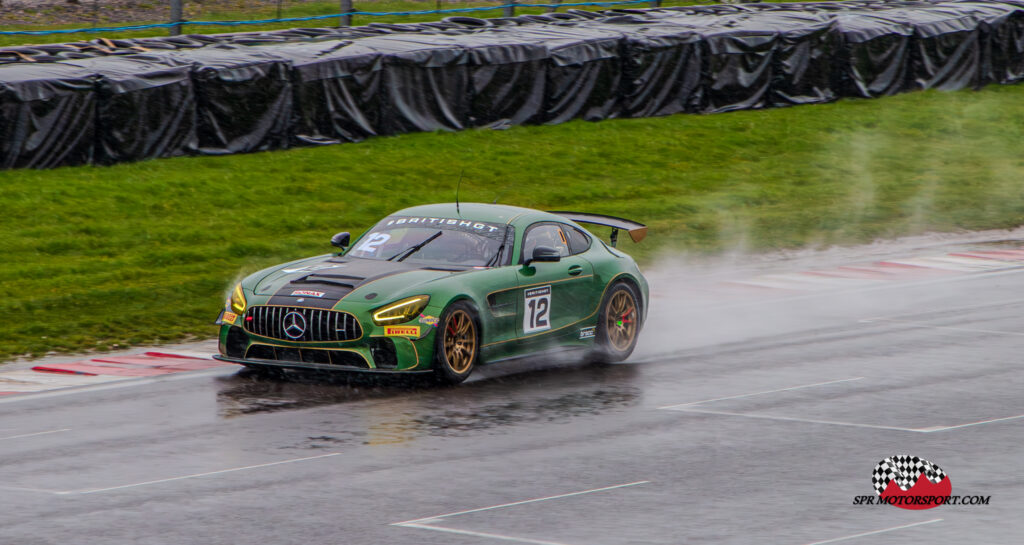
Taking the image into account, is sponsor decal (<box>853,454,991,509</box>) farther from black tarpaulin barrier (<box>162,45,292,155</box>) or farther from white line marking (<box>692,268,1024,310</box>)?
black tarpaulin barrier (<box>162,45,292,155</box>)

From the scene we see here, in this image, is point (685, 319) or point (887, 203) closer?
point (685, 319)

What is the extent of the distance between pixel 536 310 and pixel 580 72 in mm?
15853

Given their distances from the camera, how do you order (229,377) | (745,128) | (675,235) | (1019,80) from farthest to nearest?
(1019,80) → (745,128) → (675,235) → (229,377)

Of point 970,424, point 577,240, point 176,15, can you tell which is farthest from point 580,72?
point 970,424

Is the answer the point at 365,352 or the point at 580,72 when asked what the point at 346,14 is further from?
the point at 365,352

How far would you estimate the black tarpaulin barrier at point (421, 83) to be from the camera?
25828 mm

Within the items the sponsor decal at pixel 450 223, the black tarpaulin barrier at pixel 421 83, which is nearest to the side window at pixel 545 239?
the sponsor decal at pixel 450 223

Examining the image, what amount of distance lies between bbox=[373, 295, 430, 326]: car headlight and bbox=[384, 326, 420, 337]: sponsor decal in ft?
0.16

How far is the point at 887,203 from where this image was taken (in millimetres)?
25344

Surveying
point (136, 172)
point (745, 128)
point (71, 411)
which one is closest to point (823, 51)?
point (745, 128)

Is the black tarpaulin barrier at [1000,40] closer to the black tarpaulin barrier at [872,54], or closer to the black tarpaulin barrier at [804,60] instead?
the black tarpaulin barrier at [872,54]

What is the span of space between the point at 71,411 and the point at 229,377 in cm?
170

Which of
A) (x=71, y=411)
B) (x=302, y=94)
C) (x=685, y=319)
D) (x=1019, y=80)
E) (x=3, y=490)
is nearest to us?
(x=3, y=490)

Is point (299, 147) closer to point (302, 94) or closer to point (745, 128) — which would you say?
point (302, 94)
